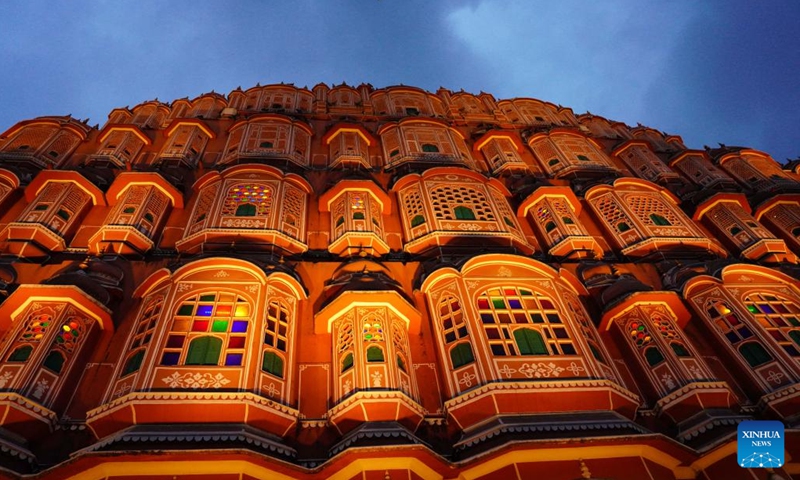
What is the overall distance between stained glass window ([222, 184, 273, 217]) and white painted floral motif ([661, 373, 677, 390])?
1144 centimetres

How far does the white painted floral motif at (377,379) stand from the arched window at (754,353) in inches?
338

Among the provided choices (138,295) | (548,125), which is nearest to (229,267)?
(138,295)

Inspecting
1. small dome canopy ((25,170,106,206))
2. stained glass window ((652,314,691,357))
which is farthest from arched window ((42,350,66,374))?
stained glass window ((652,314,691,357))

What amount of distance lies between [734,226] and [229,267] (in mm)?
16311

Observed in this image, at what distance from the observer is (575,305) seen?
14008 millimetres

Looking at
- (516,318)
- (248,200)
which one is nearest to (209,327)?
(248,200)

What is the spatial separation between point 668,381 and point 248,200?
41.2 ft

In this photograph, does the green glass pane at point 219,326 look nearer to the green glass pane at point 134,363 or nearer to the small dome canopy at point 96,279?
the green glass pane at point 134,363

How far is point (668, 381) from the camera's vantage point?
1192 centimetres

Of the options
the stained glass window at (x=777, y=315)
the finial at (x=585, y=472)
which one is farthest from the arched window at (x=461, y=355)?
the stained glass window at (x=777, y=315)

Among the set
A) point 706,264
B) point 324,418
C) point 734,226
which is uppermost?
point 734,226

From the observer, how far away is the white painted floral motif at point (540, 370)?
1110cm

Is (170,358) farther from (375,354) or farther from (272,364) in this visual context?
(375,354)

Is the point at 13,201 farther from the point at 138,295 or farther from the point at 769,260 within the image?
the point at 769,260
